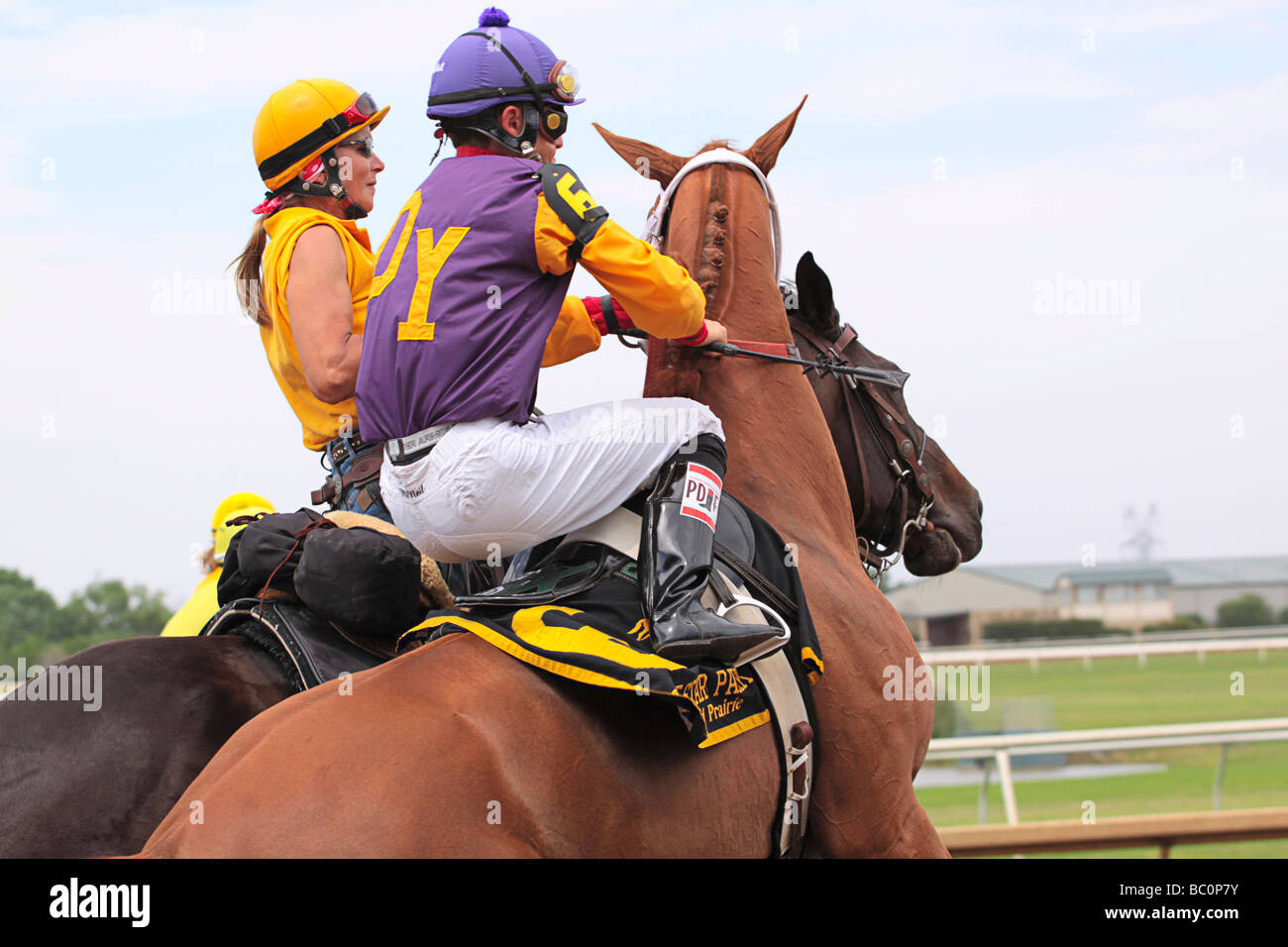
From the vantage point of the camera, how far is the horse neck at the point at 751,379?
356 centimetres

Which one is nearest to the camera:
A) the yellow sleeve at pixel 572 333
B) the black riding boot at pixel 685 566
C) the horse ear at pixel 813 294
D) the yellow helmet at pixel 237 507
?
the black riding boot at pixel 685 566

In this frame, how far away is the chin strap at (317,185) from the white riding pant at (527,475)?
3.96 ft

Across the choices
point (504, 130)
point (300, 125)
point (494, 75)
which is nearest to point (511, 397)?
point (504, 130)

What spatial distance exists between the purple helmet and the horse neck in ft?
Result: 2.22

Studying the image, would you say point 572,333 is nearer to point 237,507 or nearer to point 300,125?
point 300,125

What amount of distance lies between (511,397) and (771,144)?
154 centimetres

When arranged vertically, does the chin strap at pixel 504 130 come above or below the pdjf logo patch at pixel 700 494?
above

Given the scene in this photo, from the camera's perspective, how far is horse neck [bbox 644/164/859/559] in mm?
3557

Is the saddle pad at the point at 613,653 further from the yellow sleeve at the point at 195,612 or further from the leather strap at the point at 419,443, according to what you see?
the yellow sleeve at the point at 195,612

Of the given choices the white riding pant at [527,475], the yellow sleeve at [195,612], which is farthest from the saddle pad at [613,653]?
the yellow sleeve at [195,612]

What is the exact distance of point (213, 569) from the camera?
19.9ft

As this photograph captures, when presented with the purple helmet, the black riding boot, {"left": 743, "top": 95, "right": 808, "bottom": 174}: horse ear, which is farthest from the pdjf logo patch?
{"left": 743, "top": 95, "right": 808, "bottom": 174}: horse ear

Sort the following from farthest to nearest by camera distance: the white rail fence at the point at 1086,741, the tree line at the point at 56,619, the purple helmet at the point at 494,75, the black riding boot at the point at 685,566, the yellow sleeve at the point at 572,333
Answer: the tree line at the point at 56,619 < the white rail fence at the point at 1086,741 < the yellow sleeve at the point at 572,333 < the purple helmet at the point at 494,75 < the black riding boot at the point at 685,566

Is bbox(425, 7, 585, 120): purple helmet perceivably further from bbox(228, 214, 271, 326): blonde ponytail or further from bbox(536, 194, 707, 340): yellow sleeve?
bbox(228, 214, 271, 326): blonde ponytail
